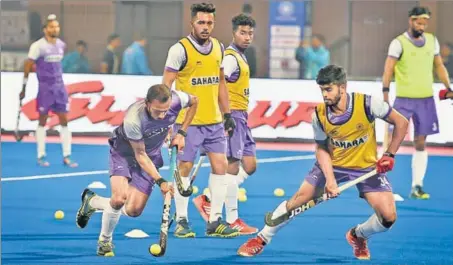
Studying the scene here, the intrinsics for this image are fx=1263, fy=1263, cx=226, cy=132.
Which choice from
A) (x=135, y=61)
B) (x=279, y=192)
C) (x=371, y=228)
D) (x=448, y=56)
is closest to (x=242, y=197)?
(x=279, y=192)

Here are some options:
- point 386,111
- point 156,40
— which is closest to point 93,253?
point 386,111

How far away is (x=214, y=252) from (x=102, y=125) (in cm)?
706

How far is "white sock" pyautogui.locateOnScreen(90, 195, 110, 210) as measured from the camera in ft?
28.9

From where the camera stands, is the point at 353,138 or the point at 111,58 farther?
the point at 111,58

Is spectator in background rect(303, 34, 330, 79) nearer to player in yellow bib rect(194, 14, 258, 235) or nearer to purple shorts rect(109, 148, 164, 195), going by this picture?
player in yellow bib rect(194, 14, 258, 235)

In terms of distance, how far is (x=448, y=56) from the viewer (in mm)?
16156

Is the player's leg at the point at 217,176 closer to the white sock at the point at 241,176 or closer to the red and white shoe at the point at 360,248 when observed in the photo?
the white sock at the point at 241,176

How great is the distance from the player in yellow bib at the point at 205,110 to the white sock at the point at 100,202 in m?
0.66

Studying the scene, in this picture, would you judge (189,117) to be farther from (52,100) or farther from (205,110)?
(52,100)

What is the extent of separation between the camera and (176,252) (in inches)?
347

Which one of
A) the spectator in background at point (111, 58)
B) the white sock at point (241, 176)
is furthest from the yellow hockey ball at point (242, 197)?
the spectator in background at point (111, 58)

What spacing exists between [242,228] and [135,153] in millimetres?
1482

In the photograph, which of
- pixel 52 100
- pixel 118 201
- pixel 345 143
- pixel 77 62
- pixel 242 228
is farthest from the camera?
pixel 77 62

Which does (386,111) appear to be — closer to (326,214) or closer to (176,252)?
(176,252)
